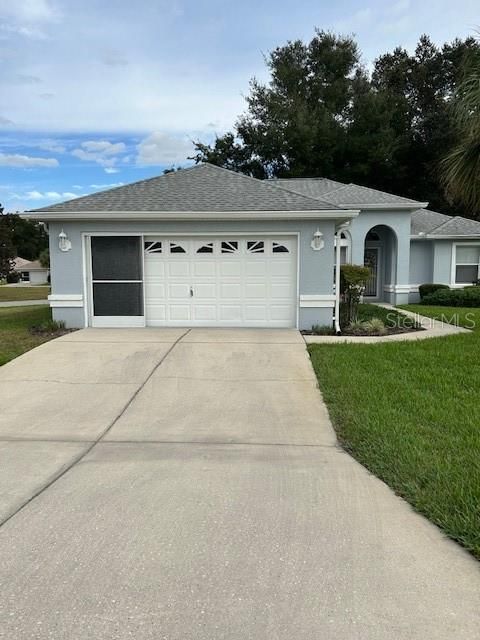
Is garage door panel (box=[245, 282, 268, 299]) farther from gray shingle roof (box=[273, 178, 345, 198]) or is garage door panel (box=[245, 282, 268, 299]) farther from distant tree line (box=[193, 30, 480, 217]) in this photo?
distant tree line (box=[193, 30, 480, 217])

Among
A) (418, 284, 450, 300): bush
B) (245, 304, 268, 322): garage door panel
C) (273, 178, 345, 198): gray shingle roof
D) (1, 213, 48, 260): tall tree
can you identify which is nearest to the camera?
(245, 304, 268, 322): garage door panel

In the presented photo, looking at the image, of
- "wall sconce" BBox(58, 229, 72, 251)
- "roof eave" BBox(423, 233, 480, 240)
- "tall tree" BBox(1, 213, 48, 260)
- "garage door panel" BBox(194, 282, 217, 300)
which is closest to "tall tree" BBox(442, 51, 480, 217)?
"garage door panel" BBox(194, 282, 217, 300)

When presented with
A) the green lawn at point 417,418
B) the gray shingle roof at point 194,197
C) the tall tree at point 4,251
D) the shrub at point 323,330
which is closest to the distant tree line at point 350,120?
the tall tree at point 4,251

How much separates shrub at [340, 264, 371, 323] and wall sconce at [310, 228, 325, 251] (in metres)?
1.15

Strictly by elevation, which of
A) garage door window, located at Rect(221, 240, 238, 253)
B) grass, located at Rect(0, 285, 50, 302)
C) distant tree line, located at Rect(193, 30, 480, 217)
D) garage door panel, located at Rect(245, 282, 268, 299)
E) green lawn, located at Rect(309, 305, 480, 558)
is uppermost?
distant tree line, located at Rect(193, 30, 480, 217)

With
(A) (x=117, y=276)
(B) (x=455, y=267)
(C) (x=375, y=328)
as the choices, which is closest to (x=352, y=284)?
(C) (x=375, y=328)

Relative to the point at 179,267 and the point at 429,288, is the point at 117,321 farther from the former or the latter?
the point at 429,288

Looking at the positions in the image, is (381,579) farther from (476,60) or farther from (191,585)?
(476,60)

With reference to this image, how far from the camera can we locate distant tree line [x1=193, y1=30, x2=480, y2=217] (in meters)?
32.2

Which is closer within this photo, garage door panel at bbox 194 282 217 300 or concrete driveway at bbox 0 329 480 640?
concrete driveway at bbox 0 329 480 640

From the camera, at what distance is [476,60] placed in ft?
27.5

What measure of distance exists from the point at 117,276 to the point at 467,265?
584 inches

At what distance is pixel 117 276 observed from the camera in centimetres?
1204

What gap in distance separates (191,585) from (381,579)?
1.07m
